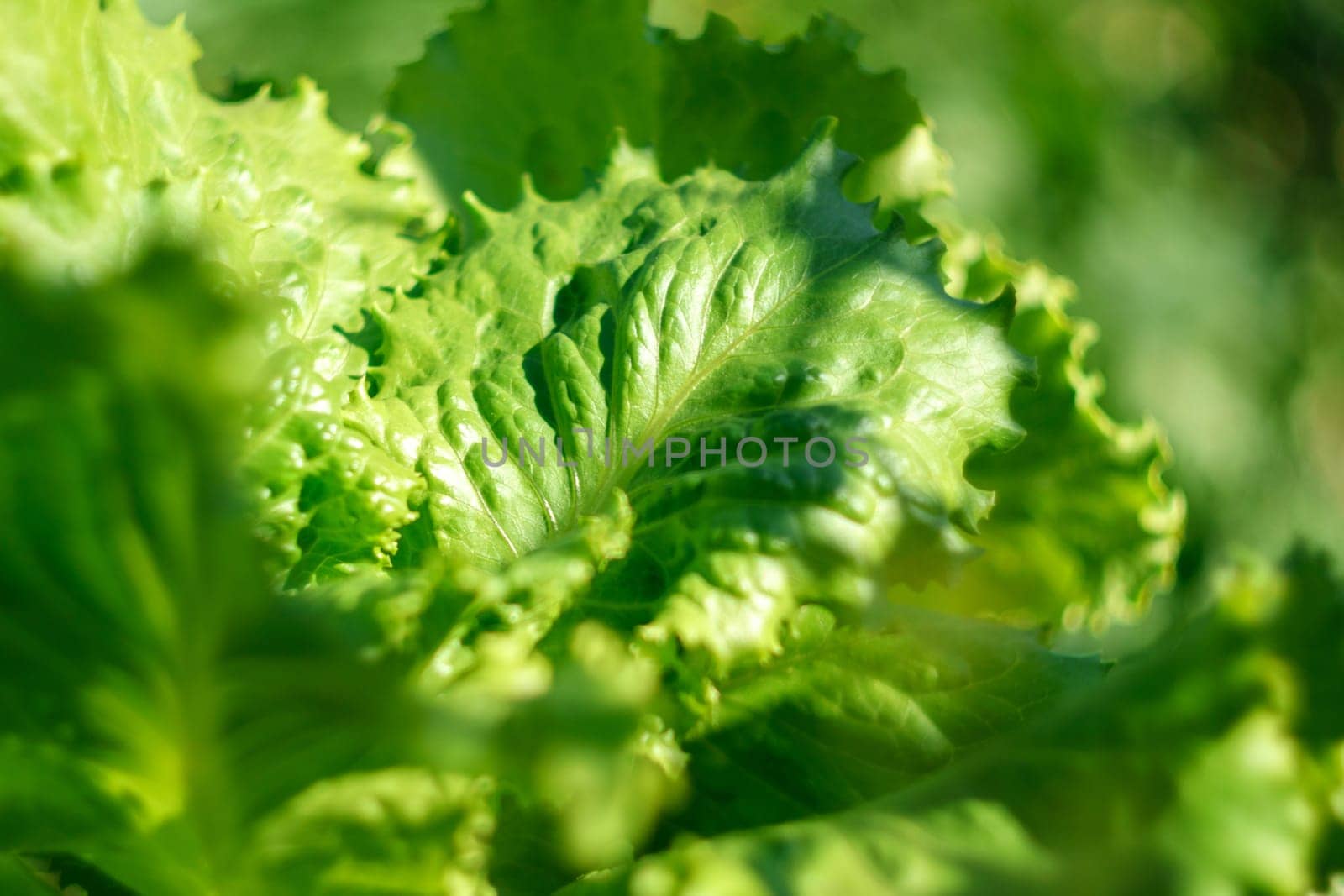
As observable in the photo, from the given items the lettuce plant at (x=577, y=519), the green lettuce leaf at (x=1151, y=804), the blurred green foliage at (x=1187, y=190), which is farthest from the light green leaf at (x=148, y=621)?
the blurred green foliage at (x=1187, y=190)

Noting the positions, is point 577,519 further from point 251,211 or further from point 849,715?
point 251,211

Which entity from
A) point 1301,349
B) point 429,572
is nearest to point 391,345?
Result: point 429,572

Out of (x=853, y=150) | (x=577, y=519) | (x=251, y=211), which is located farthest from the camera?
(x=853, y=150)

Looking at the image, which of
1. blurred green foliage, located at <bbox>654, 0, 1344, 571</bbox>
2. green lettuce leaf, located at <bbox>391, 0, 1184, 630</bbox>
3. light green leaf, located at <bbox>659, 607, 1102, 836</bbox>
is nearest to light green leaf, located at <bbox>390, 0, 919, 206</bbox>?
green lettuce leaf, located at <bbox>391, 0, 1184, 630</bbox>

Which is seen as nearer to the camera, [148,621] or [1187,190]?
[148,621]

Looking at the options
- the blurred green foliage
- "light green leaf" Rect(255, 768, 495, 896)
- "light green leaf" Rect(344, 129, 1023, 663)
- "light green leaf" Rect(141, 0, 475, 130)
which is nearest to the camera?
"light green leaf" Rect(255, 768, 495, 896)

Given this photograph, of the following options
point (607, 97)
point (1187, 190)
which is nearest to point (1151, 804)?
point (607, 97)

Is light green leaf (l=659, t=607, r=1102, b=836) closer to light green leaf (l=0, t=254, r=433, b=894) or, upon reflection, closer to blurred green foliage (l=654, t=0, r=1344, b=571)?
light green leaf (l=0, t=254, r=433, b=894)

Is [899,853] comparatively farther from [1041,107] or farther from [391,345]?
[1041,107]
